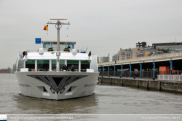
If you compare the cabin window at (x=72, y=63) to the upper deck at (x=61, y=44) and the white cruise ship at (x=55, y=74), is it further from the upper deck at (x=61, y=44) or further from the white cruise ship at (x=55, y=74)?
the upper deck at (x=61, y=44)

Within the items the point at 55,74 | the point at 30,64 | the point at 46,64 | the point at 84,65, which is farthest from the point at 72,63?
the point at 55,74

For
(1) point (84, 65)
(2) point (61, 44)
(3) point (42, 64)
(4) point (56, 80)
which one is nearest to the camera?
(4) point (56, 80)

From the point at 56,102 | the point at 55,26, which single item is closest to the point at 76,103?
the point at 56,102

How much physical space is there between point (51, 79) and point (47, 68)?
3.35 meters

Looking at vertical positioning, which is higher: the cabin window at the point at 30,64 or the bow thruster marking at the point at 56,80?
the cabin window at the point at 30,64

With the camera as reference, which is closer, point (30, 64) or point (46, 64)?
point (46, 64)

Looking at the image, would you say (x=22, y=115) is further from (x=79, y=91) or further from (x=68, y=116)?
(x=79, y=91)

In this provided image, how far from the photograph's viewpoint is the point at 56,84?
62.3 ft

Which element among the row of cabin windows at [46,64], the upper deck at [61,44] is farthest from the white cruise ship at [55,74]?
the upper deck at [61,44]

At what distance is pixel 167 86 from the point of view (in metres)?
31.2

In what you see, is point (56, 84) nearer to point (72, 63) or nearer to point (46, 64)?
point (46, 64)

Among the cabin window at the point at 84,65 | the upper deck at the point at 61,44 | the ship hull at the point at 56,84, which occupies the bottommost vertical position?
the ship hull at the point at 56,84

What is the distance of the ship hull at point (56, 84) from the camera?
1894 cm

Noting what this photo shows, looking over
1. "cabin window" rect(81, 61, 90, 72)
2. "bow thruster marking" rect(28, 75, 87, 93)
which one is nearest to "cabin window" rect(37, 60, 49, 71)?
"bow thruster marking" rect(28, 75, 87, 93)
